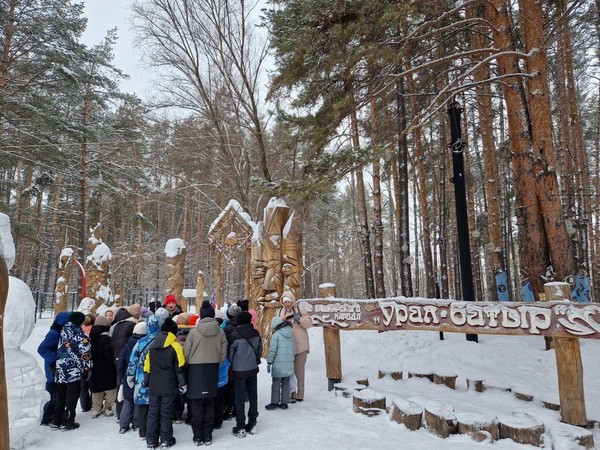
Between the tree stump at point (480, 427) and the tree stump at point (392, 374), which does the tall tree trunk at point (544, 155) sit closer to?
the tree stump at point (392, 374)

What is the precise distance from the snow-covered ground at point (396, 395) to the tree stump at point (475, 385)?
0.10 metres

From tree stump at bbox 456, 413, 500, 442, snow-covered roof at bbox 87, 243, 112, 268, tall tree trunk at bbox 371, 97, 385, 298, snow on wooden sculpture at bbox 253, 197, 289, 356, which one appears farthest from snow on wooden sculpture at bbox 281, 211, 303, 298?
snow-covered roof at bbox 87, 243, 112, 268

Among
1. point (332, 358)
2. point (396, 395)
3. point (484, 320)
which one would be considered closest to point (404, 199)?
Answer: point (332, 358)

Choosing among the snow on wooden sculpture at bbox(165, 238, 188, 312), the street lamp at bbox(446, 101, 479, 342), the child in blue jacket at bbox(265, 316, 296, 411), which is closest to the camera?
the child in blue jacket at bbox(265, 316, 296, 411)

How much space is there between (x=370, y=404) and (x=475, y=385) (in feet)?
6.80

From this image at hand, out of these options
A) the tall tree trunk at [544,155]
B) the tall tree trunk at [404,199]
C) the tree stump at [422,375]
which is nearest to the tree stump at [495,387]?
the tree stump at [422,375]

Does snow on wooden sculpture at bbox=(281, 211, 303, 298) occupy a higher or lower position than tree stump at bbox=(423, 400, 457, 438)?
higher

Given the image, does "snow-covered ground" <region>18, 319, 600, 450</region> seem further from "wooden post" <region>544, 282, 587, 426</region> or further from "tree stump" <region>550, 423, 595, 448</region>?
"wooden post" <region>544, 282, 587, 426</region>

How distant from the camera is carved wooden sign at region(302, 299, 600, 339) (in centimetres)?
465

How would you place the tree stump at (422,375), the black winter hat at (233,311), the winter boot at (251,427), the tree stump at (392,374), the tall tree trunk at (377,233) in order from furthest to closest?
the tall tree trunk at (377,233)
the tree stump at (392,374)
the tree stump at (422,375)
the black winter hat at (233,311)
the winter boot at (251,427)

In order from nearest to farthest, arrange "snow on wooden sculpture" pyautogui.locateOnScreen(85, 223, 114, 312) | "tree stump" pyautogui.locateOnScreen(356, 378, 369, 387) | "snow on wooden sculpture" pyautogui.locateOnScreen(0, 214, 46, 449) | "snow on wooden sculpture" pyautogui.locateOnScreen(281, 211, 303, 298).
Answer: "snow on wooden sculpture" pyautogui.locateOnScreen(0, 214, 46, 449) < "tree stump" pyautogui.locateOnScreen(356, 378, 369, 387) < "snow on wooden sculpture" pyautogui.locateOnScreen(281, 211, 303, 298) < "snow on wooden sculpture" pyautogui.locateOnScreen(85, 223, 114, 312)

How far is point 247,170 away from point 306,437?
1244 centimetres

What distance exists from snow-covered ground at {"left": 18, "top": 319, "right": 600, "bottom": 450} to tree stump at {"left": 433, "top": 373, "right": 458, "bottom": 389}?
13 centimetres

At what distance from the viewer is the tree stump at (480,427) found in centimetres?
Answer: 420
